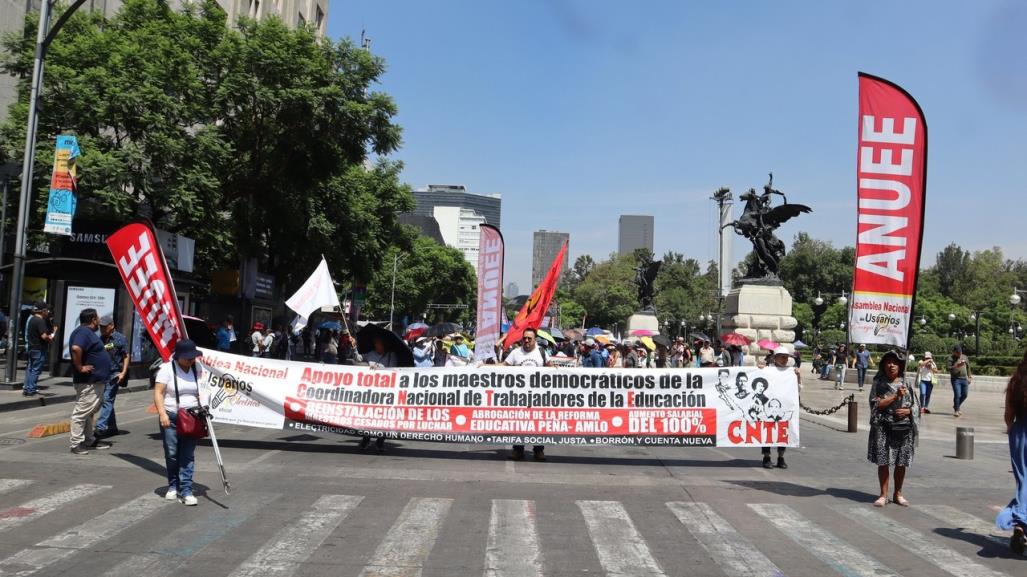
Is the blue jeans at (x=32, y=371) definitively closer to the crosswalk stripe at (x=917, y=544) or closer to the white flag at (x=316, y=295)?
the white flag at (x=316, y=295)

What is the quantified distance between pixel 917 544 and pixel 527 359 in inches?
227

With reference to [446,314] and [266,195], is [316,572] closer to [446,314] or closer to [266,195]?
[266,195]

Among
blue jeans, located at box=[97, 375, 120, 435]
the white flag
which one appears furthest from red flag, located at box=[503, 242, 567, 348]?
blue jeans, located at box=[97, 375, 120, 435]

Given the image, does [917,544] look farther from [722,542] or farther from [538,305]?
[538,305]

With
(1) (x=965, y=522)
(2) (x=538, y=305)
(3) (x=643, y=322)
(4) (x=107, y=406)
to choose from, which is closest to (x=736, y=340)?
(2) (x=538, y=305)

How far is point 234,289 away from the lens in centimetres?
3750

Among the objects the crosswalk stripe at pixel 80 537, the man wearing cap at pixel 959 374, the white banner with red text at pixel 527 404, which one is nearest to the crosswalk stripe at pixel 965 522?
the white banner with red text at pixel 527 404

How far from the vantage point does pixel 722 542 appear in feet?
23.1

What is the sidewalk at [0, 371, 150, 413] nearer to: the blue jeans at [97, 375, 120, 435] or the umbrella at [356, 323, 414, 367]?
the blue jeans at [97, 375, 120, 435]

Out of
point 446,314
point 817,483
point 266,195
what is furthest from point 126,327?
point 446,314

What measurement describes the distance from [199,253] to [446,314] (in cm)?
7781

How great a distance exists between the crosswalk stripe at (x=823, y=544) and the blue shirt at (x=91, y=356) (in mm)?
8007

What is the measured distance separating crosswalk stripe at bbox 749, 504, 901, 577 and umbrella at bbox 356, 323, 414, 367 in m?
5.73

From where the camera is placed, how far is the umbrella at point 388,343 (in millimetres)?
12375
